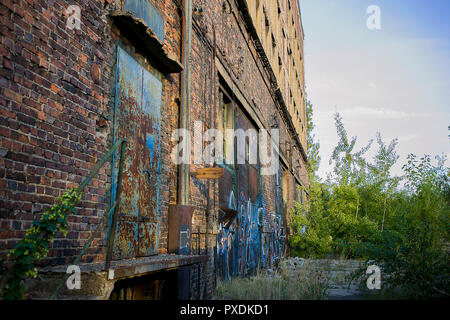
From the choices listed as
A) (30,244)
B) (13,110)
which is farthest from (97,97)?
(30,244)

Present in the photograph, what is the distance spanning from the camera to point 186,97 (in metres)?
5.97

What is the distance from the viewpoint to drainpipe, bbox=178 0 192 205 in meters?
5.74

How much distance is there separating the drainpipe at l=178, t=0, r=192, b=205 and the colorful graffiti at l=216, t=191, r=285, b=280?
201 cm

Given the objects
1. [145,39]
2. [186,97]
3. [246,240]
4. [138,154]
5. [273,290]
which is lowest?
[273,290]

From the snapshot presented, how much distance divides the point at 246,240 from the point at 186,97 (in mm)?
4864

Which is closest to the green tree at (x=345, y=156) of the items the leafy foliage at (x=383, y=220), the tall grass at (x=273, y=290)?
the leafy foliage at (x=383, y=220)

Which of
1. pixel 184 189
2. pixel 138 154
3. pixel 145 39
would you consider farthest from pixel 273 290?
pixel 145 39

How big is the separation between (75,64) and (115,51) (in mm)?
790

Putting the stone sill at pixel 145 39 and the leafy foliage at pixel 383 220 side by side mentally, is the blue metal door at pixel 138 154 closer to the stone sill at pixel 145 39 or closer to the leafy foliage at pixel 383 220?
the stone sill at pixel 145 39

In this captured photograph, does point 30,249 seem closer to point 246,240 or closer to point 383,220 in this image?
point 246,240

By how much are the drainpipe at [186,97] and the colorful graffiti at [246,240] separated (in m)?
2.01

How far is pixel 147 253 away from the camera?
186 inches

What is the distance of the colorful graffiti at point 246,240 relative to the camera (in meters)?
7.83
